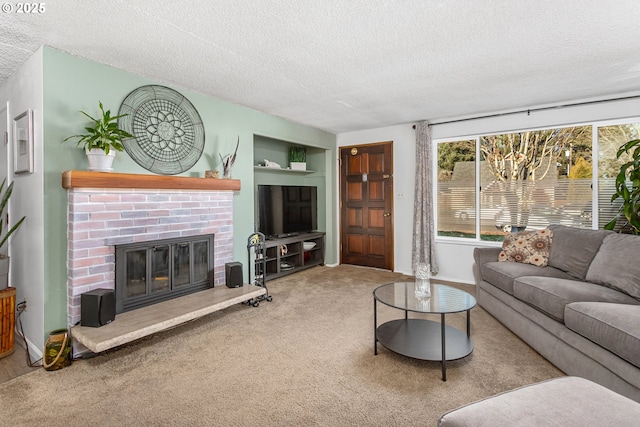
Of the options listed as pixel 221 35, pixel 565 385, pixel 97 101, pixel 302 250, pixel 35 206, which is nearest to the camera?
pixel 565 385

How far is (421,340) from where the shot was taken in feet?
7.63

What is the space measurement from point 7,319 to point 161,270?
114 centimetres

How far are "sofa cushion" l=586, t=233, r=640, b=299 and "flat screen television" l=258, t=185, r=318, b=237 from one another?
11.7 ft

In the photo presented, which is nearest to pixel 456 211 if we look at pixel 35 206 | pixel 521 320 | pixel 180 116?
pixel 521 320

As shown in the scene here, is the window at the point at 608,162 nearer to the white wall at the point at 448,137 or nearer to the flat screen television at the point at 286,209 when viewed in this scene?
the white wall at the point at 448,137

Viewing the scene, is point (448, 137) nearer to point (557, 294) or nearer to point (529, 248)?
point (529, 248)

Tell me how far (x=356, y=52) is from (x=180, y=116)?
190 centimetres

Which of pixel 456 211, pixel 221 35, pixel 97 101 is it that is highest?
pixel 221 35

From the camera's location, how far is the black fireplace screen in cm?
259

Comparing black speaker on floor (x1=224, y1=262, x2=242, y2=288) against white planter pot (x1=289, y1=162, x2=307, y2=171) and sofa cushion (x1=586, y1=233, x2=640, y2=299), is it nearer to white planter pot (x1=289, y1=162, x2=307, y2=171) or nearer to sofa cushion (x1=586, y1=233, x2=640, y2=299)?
white planter pot (x1=289, y1=162, x2=307, y2=171)

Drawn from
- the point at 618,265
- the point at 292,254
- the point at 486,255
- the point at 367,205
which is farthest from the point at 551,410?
the point at 367,205

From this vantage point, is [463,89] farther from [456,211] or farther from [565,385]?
[565,385]

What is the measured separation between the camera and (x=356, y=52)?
245cm

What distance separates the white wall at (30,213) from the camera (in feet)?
7.68
